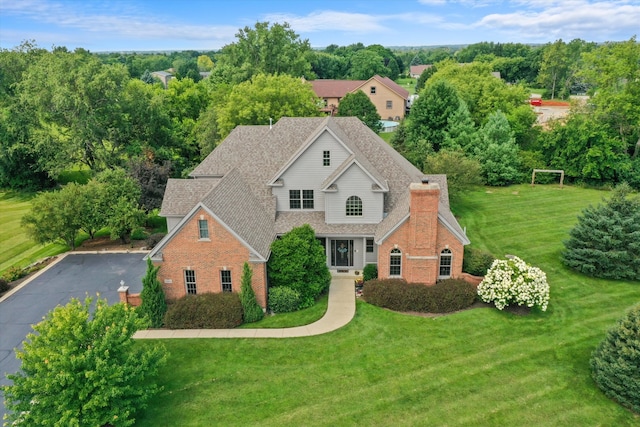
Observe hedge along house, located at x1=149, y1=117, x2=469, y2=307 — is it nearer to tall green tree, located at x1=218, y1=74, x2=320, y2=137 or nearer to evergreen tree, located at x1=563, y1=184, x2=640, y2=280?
evergreen tree, located at x1=563, y1=184, x2=640, y2=280

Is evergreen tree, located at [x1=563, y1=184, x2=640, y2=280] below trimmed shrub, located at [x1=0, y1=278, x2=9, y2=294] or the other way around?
the other way around

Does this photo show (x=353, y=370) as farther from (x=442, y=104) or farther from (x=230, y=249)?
(x=442, y=104)

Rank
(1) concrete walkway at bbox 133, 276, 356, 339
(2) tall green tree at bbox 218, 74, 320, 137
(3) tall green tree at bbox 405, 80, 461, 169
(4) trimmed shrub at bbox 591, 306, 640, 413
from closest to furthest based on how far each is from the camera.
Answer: (4) trimmed shrub at bbox 591, 306, 640, 413 → (1) concrete walkway at bbox 133, 276, 356, 339 → (2) tall green tree at bbox 218, 74, 320, 137 → (3) tall green tree at bbox 405, 80, 461, 169

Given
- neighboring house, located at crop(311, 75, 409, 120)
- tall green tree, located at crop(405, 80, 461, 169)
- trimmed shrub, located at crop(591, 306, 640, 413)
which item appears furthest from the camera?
neighboring house, located at crop(311, 75, 409, 120)

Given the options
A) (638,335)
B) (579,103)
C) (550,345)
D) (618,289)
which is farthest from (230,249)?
(579,103)

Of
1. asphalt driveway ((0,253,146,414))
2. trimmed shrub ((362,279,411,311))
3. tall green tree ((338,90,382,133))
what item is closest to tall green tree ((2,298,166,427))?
asphalt driveway ((0,253,146,414))

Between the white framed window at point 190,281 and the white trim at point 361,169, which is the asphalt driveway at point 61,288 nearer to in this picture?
the white framed window at point 190,281

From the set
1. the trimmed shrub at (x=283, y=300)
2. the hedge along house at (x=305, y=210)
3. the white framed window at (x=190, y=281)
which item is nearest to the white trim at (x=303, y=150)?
the hedge along house at (x=305, y=210)
